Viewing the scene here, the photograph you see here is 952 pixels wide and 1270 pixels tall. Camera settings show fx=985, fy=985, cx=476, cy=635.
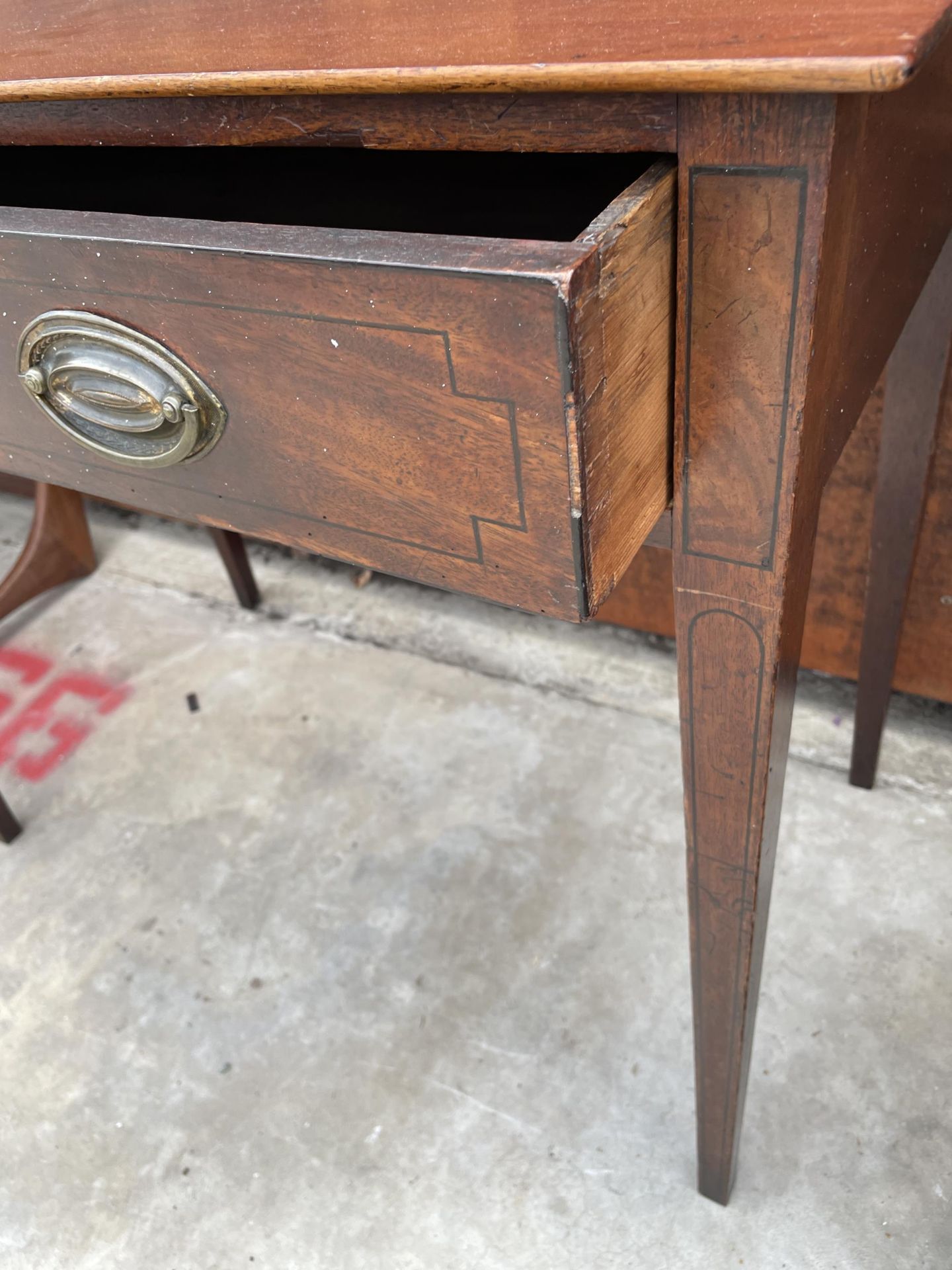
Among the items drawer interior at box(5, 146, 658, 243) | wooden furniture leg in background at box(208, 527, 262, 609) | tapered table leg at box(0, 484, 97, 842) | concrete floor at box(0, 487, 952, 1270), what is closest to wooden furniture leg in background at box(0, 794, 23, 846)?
concrete floor at box(0, 487, 952, 1270)

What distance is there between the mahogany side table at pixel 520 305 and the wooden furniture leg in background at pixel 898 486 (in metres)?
0.24

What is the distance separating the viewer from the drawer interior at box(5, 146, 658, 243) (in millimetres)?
711

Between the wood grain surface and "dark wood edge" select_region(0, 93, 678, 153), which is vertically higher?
"dark wood edge" select_region(0, 93, 678, 153)

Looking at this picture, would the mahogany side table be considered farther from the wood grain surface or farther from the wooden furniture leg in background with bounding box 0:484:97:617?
the wooden furniture leg in background with bounding box 0:484:97:617

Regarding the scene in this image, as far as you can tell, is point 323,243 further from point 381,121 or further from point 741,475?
point 741,475

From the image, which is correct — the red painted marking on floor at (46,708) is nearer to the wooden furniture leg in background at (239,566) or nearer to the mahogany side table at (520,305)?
the wooden furniture leg in background at (239,566)

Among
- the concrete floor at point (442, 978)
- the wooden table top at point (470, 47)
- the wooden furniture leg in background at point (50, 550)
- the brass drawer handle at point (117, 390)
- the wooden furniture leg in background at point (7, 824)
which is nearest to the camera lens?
the wooden table top at point (470, 47)

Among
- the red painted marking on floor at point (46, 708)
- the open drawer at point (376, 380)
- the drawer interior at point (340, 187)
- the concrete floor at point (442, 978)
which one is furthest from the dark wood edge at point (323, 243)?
the red painted marking on floor at point (46, 708)

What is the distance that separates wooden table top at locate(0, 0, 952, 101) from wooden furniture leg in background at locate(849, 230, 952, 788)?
42cm

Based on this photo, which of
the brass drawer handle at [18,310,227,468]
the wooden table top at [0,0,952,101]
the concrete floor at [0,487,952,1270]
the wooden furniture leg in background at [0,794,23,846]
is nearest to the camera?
the wooden table top at [0,0,952,101]

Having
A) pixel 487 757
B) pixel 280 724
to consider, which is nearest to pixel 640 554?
pixel 487 757

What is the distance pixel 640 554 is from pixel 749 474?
90cm

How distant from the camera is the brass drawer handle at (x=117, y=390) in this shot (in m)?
0.46

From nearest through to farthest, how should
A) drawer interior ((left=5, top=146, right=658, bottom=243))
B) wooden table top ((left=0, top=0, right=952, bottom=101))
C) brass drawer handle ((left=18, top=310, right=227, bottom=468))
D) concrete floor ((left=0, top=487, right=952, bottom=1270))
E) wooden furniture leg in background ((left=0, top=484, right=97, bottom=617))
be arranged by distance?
wooden table top ((left=0, top=0, right=952, bottom=101))
brass drawer handle ((left=18, top=310, right=227, bottom=468))
drawer interior ((left=5, top=146, right=658, bottom=243))
concrete floor ((left=0, top=487, right=952, bottom=1270))
wooden furniture leg in background ((left=0, top=484, right=97, bottom=617))
